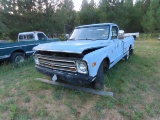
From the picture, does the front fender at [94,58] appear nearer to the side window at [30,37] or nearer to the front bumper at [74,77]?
the front bumper at [74,77]

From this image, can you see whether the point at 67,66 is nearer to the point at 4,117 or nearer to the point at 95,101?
the point at 95,101

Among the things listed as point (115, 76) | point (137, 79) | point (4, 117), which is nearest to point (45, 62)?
point (4, 117)

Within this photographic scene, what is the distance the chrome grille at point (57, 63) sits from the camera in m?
3.11

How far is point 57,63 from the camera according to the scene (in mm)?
3354

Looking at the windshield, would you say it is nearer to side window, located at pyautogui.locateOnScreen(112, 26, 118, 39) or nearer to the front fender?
side window, located at pyautogui.locateOnScreen(112, 26, 118, 39)

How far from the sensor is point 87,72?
2967 mm

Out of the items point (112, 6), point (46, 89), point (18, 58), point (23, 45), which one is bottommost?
point (46, 89)

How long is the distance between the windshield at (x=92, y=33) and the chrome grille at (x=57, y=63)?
161 cm

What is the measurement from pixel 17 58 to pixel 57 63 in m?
4.28

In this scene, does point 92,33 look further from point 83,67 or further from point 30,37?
point 30,37

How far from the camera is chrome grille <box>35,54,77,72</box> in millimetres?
3106

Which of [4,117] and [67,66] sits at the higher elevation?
[67,66]

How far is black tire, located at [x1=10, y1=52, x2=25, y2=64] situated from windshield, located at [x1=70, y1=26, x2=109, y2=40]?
133 inches

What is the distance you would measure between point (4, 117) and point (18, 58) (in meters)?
4.43
